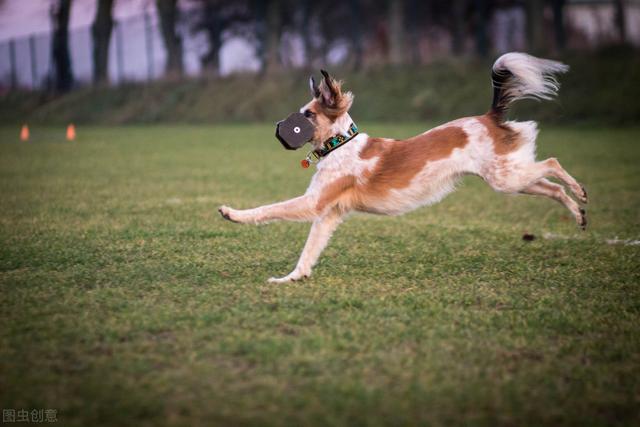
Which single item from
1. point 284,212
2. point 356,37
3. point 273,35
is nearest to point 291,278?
point 284,212

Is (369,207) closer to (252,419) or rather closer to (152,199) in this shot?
(252,419)

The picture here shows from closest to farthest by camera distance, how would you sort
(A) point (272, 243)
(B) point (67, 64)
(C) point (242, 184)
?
(A) point (272, 243) → (C) point (242, 184) → (B) point (67, 64)

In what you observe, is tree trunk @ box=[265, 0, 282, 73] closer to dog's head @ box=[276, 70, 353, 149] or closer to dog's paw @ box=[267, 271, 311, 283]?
dog's head @ box=[276, 70, 353, 149]

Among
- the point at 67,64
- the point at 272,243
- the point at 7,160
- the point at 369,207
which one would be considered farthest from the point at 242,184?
the point at 67,64

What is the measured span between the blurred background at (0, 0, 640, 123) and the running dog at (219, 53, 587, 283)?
14.2 meters

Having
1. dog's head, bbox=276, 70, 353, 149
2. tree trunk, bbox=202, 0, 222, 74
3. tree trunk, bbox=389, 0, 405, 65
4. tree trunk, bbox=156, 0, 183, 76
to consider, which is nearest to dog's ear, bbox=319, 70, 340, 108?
dog's head, bbox=276, 70, 353, 149

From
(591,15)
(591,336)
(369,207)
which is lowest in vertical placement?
(591,336)

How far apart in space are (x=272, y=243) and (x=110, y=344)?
280 cm

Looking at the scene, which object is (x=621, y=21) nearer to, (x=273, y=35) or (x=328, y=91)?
(x=273, y=35)

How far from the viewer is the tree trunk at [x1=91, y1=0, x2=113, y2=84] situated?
107 feet

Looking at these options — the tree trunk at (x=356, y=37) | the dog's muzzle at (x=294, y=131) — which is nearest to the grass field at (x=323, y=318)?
the dog's muzzle at (x=294, y=131)

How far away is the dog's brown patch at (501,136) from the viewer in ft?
16.8

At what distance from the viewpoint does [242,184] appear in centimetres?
1023

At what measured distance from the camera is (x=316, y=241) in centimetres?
494
